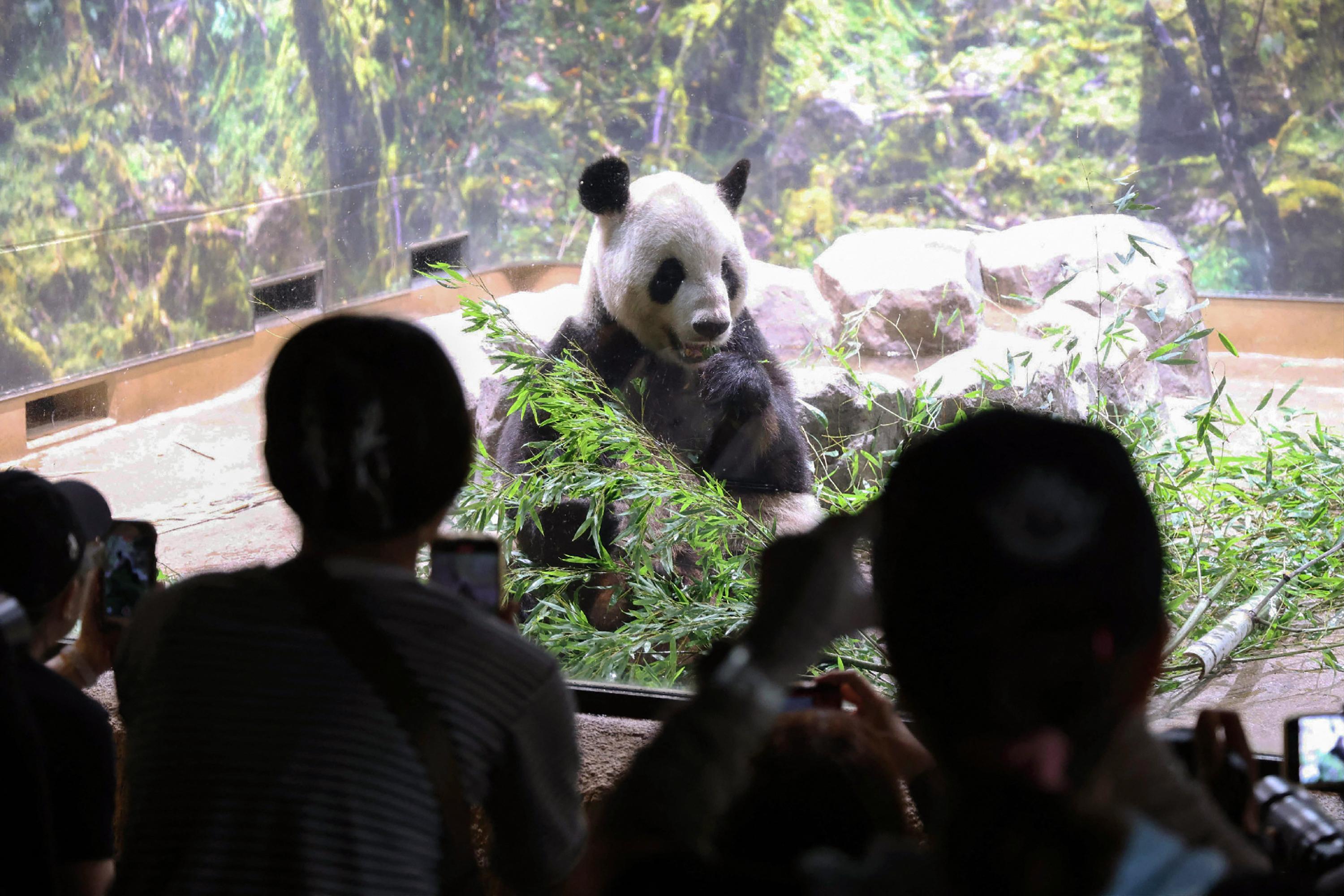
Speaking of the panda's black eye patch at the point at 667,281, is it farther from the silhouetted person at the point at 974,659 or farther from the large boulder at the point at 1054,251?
the silhouetted person at the point at 974,659

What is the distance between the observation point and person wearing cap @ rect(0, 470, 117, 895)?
0.92m

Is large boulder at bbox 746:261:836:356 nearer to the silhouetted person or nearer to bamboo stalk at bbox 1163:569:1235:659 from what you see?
bamboo stalk at bbox 1163:569:1235:659

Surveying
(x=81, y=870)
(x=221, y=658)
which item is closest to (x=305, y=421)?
(x=221, y=658)

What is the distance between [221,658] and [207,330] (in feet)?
→ 9.23

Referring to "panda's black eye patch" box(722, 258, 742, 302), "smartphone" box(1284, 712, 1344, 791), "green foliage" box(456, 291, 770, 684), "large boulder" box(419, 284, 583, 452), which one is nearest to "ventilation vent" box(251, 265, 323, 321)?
"large boulder" box(419, 284, 583, 452)

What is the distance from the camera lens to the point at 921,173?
2275 millimetres


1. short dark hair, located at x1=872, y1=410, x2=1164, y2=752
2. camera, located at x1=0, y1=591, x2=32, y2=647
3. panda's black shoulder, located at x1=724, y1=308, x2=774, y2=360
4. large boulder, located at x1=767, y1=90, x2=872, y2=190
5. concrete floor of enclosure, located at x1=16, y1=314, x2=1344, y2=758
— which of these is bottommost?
concrete floor of enclosure, located at x1=16, y1=314, x2=1344, y2=758

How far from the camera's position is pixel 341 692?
0.74 metres

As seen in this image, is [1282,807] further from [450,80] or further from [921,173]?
[450,80]

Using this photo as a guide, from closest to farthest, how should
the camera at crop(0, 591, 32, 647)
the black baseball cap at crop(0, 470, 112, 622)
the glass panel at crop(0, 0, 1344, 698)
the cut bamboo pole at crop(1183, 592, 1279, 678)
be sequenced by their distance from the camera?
the camera at crop(0, 591, 32, 647) → the black baseball cap at crop(0, 470, 112, 622) → the cut bamboo pole at crop(1183, 592, 1279, 678) → the glass panel at crop(0, 0, 1344, 698)

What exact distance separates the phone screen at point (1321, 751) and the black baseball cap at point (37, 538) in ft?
3.62

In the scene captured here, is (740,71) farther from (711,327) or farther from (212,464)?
(212,464)

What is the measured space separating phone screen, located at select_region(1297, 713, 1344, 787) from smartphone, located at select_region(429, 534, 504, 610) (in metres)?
0.63

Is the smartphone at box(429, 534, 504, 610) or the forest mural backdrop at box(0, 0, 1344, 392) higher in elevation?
the forest mural backdrop at box(0, 0, 1344, 392)
